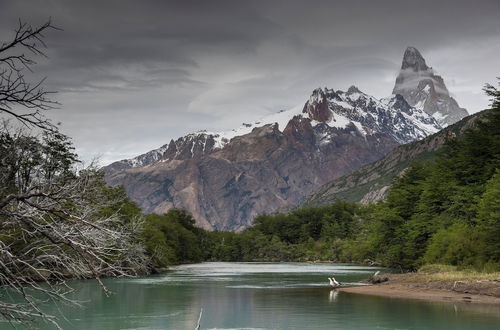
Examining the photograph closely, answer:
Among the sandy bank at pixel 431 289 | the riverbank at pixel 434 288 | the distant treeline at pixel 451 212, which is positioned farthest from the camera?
the distant treeline at pixel 451 212

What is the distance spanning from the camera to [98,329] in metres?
37.9

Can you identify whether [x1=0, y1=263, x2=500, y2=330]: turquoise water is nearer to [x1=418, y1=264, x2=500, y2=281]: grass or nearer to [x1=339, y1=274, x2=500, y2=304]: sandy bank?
[x1=339, y1=274, x2=500, y2=304]: sandy bank

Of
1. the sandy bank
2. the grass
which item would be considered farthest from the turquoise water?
the grass

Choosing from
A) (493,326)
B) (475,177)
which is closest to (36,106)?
(493,326)

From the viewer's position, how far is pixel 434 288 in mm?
60219

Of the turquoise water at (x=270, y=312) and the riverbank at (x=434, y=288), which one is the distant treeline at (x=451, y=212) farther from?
the turquoise water at (x=270, y=312)

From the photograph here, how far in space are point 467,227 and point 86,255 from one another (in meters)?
70.5

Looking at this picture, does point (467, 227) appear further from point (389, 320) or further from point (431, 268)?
point (389, 320)

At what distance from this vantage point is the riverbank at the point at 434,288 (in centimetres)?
5253

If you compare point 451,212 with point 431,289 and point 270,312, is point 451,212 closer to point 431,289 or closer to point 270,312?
point 431,289

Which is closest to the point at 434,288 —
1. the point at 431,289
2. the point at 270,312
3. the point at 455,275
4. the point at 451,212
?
the point at 431,289

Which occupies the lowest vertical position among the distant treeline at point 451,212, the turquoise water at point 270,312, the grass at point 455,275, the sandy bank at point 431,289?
the turquoise water at point 270,312

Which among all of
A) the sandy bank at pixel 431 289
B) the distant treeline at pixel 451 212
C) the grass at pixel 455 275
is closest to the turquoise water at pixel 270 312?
the sandy bank at pixel 431 289

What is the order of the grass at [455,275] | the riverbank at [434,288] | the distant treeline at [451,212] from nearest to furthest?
1. the riverbank at [434,288]
2. the grass at [455,275]
3. the distant treeline at [451,212]
